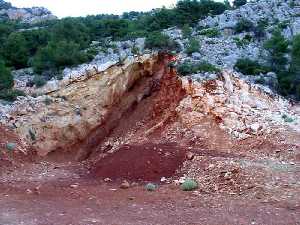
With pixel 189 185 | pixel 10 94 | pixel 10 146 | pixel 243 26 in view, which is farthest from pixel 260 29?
pixel 189 185

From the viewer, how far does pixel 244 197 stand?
36.7 ft

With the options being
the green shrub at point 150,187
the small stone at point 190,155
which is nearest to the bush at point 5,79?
the small stone at point 190,155

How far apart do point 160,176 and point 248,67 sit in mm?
7400

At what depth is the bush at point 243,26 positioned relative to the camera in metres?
24.4

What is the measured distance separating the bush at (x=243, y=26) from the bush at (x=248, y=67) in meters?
5.07

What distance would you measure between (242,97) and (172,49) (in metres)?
3.27

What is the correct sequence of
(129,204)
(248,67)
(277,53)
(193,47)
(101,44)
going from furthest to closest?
(101,44)
(277,53)
(248,67)
(193,47)
(129,204)

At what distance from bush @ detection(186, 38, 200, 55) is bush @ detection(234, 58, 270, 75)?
1.54 metres

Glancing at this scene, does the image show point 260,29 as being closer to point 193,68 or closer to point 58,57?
point 193,68

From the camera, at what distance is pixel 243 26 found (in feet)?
80.8

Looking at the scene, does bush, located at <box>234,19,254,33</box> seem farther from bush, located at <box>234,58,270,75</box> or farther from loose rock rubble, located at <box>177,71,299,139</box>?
loose rock rubble, located at <box>177,71,299,139</box>

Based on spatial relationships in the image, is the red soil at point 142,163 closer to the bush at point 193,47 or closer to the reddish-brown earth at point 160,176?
the reddish-brown earth at point 160,176

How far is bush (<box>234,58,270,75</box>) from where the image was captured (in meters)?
Answer: 18.9

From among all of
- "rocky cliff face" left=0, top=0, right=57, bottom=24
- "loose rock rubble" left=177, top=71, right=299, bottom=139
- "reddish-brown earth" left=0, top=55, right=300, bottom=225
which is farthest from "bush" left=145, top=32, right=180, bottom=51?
"rocky cliff face" left=0, top=0, right=57, bottom=24
